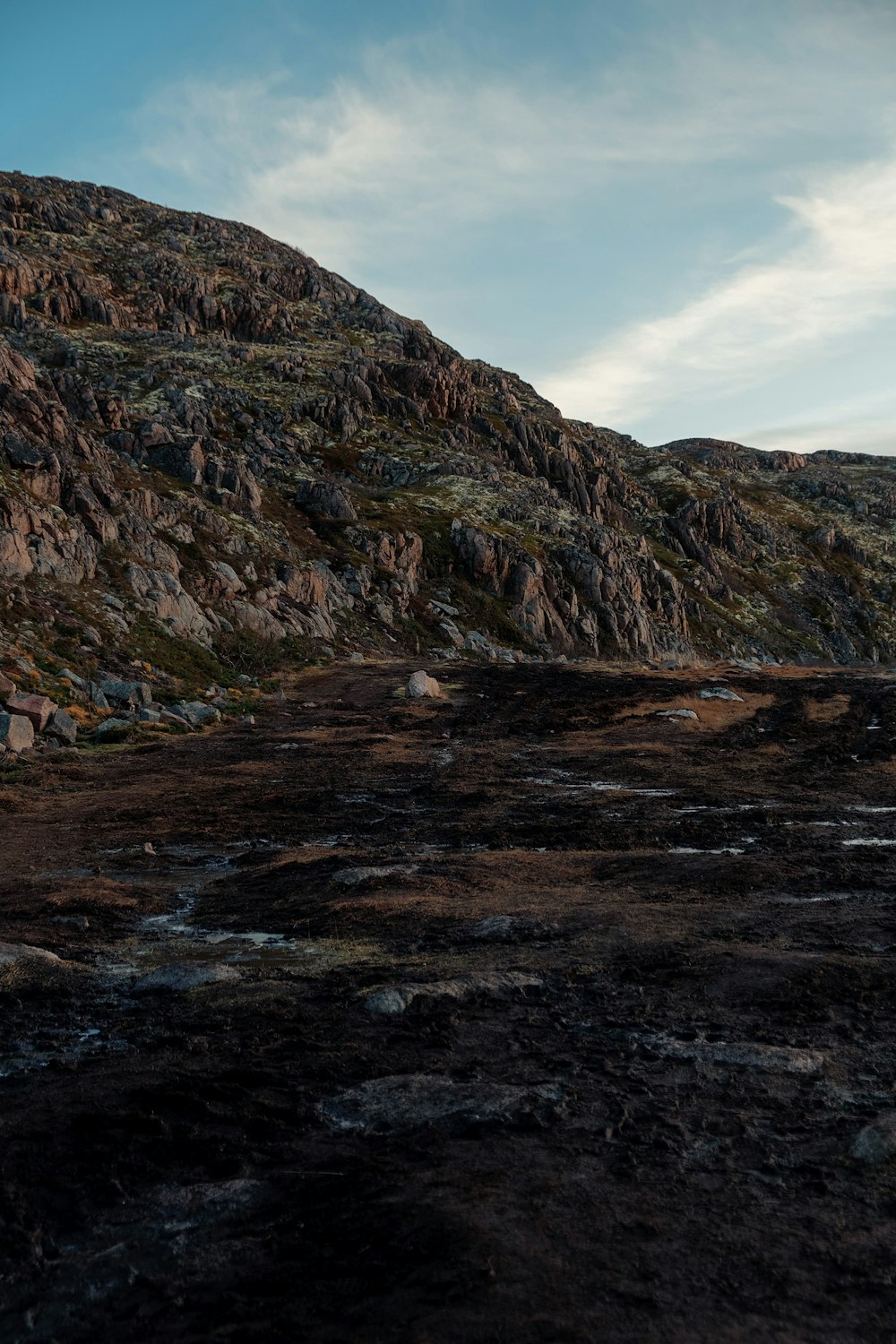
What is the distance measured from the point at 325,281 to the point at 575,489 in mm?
71861

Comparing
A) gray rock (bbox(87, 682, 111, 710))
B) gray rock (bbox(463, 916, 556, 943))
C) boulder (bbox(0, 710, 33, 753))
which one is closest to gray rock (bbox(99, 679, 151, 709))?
gray rock (bbox(87, 682, 111, 710))

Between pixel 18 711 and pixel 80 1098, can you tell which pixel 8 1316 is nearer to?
pixel 80 1098

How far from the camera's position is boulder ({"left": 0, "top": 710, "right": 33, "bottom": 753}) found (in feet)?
79.8

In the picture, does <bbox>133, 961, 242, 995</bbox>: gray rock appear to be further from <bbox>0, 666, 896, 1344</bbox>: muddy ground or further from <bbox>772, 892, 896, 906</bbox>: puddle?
<bbox>772, 892, 896, 906</bbox>: puddle

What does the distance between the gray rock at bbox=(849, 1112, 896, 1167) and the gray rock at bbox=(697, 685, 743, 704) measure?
111 ft

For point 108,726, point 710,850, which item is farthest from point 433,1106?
point 108,726

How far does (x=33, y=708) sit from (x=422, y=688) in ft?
61.5

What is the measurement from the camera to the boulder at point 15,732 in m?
24.3

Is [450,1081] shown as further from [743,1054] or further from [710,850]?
[710,850]

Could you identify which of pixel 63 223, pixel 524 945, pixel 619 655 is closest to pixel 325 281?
pixel 63 223

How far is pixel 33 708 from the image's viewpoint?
2639cm

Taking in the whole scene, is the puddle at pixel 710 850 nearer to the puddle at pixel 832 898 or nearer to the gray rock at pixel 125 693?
the puddle at pixel 832 898

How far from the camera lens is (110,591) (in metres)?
43.4

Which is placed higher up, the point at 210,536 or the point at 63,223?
the point at 63,223
